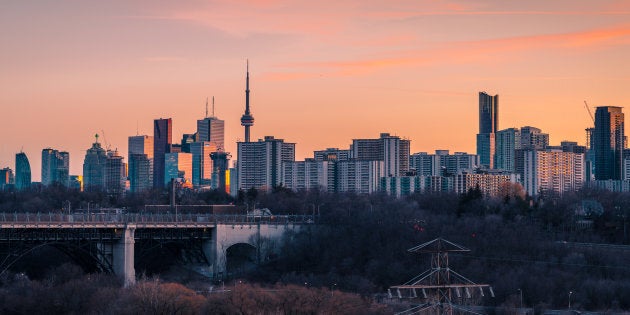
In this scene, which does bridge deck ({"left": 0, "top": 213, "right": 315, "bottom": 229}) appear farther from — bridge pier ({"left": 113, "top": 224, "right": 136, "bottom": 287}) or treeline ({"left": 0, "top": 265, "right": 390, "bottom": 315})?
treeline ({"left": 0, "top": 265, "right": 390, "bottom": 315})

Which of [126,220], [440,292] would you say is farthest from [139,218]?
[440,292]

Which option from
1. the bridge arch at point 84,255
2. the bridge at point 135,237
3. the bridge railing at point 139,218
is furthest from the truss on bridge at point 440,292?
the bridge arch at point 84,255

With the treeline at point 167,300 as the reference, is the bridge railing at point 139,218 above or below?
above

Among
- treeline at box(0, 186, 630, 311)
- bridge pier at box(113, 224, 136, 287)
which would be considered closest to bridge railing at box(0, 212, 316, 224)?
bridge pier at box(113, 224, 136, 287)

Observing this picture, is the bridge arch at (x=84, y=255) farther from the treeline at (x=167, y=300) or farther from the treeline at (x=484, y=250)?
the treeline at (x=484, y=250)

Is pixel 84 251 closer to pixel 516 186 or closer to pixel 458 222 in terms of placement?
pixel 458 222

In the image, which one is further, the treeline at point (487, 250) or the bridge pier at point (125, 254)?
the bridge pier at point (125, 254)

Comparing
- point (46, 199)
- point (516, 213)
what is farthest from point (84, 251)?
point (46, 199)
